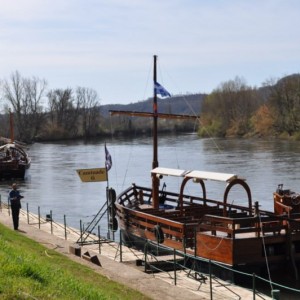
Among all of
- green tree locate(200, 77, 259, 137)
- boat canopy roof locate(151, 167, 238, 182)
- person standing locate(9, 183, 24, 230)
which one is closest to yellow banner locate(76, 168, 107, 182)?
boat canopy roof locate(151, 167, 238, 182)

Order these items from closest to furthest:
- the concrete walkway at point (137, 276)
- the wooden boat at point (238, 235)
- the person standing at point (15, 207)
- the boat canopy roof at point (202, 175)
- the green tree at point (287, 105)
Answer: the concrete walkway at point (137, 276) < the wooden boat at point (238, 235) < the boat canopy roof at point (202, 175) < the person standing at point (15, 207) < the green tree at point (287, 105)

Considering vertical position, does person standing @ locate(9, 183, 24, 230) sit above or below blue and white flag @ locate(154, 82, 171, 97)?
below

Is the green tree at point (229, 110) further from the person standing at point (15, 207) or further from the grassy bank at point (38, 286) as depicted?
the grassy bank at point (38, 286)

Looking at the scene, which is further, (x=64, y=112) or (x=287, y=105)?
(x=64, y=112)

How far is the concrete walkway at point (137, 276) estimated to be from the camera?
13.1 m

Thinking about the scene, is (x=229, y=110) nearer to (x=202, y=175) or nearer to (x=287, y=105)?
(x=287, y=105)

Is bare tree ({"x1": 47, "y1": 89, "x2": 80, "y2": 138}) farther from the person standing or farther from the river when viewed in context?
the person standing

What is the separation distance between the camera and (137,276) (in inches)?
575

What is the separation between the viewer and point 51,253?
16.8m

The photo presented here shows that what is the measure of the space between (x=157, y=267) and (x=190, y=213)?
529cm

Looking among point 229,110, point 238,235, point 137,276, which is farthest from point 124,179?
point 229,110

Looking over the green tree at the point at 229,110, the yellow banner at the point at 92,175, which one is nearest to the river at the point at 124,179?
the yellow banner at the point at 92,175

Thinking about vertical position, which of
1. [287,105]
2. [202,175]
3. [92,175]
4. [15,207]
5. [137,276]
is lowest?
[137,276]

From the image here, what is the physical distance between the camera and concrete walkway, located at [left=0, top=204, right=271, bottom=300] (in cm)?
1310
